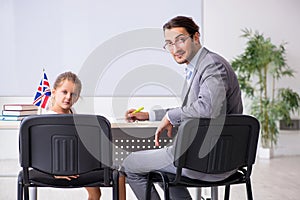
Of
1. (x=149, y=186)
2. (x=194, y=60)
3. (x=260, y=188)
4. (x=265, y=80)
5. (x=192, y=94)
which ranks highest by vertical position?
(x=265, y=80)

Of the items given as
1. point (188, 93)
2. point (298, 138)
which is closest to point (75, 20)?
point (188, 93)

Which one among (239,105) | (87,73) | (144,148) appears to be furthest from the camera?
(87,73)

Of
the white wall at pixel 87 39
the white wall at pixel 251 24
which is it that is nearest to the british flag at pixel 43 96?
the white wall at pixel 87 39

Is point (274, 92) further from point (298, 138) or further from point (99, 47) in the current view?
point (99, 47)

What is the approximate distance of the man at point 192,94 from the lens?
2.25 meters

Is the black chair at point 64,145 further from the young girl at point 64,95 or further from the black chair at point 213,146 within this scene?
the young girl at point 64,95

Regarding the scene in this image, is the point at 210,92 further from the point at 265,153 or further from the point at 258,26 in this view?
the point at 258,26

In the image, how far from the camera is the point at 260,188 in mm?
4520

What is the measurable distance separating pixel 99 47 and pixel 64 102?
2.37 meters

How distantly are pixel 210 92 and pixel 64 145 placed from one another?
0.68 m

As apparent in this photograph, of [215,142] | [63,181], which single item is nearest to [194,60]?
[215,142]

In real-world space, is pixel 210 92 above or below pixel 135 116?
above

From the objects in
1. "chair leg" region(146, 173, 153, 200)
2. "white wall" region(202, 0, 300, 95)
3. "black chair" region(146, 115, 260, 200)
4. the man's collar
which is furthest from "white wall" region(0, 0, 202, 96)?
"black chair" region(146, 115, 260, 200)

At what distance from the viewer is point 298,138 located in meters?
6.87
